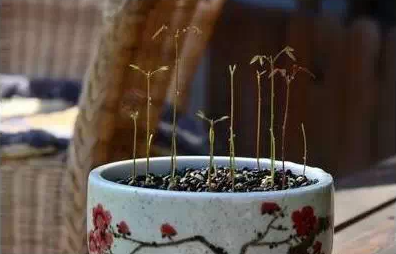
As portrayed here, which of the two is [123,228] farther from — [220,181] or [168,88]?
[168,88]

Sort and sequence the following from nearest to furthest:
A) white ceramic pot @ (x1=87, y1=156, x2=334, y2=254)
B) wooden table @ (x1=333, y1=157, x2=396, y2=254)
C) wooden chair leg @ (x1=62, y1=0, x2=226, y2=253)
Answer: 1. white ceramic pot @ (x1=87, y1=156, x2=334, y2=254)
2. wooden table @ (x1=333, y1=157, x2=396, y2=254)
3. wooden chair leg @ (x1=62, y1=0, x2=226, y2=253)

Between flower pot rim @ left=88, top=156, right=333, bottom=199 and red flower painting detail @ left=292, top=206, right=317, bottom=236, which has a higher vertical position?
flower pot rim @ left=88, top=156, right=333, bottom=199

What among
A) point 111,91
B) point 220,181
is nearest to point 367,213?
point 111,91

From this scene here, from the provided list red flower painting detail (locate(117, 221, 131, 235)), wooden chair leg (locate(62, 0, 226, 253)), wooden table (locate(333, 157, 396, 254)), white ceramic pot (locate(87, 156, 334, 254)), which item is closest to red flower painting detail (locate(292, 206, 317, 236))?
white ceramic pot (locate(87, 156, 334, 254))

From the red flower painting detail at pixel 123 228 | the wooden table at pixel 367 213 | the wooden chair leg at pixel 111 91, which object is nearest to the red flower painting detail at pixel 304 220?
the red flower painting detail at pixel 123 228

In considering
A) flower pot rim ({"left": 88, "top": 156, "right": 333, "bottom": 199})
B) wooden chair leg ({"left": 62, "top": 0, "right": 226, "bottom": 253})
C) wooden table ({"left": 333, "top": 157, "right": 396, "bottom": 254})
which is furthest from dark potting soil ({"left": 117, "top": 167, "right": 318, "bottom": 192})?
wooden chair leg ({"left": 62, "top": 0, "right": 226, "bottom": 253})

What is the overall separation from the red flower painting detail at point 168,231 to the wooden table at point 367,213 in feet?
0.96

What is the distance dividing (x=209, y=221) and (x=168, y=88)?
741 millimetres

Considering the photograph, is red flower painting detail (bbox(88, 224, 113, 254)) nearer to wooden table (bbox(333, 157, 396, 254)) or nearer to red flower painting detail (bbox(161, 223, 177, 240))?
red flower painting detail (bbox(161, 223, 177, 240))

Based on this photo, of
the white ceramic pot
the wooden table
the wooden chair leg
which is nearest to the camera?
the white ceramic pot

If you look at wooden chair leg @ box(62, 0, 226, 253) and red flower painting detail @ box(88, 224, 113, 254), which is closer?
red flower painting detail @ box(88, 224, 113, 254)

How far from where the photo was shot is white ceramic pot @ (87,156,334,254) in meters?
0.53

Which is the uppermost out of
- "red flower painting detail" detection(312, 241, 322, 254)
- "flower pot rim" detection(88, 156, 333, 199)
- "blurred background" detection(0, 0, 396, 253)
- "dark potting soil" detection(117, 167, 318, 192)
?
"flower pot rim" detection(88, 156, 333, 199)

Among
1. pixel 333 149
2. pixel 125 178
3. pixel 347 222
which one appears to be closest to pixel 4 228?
pixel 347 222
